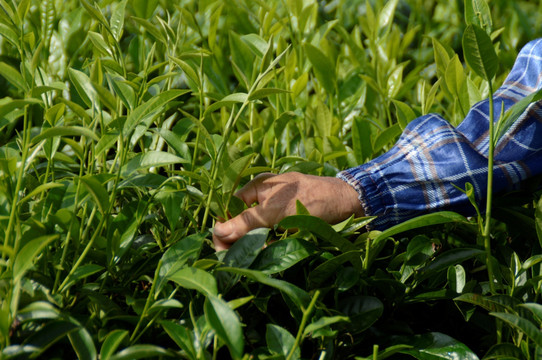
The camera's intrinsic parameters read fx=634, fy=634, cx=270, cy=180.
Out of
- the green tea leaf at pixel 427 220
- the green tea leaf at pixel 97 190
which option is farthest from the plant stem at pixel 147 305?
the green tea leaf at pixel 427 220

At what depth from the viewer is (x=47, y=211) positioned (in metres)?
0.90

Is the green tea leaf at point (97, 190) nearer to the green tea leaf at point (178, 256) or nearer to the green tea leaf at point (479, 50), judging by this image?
the green tea leaf at point (178, 256)

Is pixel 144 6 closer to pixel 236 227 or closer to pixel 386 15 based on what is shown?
pixel 236 227

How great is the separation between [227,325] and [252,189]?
39cm

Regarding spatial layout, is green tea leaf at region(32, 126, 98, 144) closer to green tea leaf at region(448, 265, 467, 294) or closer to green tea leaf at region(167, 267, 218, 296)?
green tea leaf at region(167, 267, 218, 296)

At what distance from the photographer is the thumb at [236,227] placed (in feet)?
3.23

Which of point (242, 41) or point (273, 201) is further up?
point (242, 41)

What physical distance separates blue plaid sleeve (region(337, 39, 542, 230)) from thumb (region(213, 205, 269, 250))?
23 cm

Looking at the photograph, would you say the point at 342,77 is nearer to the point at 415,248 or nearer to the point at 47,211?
the point at 415,248

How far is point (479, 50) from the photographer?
0.84 metres

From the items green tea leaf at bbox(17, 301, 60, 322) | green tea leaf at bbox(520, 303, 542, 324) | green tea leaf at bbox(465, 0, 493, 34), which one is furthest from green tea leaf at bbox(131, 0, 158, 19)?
green tea leaf at bbox(520, 303, 542, 324)

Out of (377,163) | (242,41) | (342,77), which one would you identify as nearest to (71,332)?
(377,163)

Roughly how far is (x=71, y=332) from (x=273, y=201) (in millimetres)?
401

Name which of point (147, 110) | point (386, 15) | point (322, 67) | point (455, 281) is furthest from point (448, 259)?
point (386, 15)
